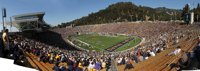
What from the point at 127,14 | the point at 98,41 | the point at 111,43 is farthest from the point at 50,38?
the point at 127,14

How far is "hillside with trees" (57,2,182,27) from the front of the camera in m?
5.15

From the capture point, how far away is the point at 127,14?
5305 millimetres

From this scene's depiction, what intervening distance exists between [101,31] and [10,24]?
1.32 meters

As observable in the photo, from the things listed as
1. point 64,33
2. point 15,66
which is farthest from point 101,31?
point 15,66

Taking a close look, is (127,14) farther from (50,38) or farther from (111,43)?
(50,38)

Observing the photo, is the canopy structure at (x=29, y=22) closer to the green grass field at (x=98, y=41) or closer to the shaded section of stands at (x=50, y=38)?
the shaded section of stands at (x=50, y=38)

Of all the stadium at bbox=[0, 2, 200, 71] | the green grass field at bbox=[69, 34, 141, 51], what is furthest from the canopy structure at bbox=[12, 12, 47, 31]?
the green grass field at bbox=[69, 34, 141, 51]

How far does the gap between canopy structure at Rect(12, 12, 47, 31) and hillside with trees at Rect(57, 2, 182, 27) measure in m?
0.34

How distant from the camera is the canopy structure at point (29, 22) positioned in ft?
17.3

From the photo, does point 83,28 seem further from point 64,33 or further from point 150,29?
point 150,29

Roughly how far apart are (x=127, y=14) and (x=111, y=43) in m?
0.47

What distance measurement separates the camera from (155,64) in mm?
5258

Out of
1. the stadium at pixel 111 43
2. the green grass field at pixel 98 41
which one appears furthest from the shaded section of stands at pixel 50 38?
the green grass field at pixel 98 41

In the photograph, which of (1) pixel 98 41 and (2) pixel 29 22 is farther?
(1) pixel 98 41
